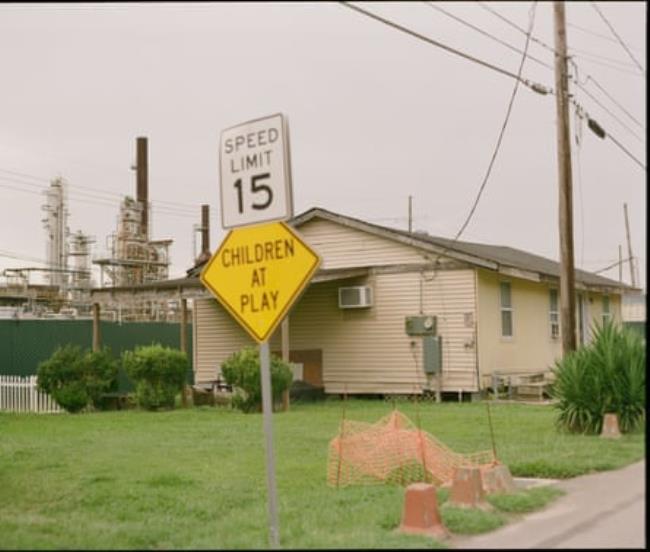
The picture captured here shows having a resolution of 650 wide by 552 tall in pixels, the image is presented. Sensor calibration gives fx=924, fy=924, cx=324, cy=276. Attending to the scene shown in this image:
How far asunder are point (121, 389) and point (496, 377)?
11459 mm

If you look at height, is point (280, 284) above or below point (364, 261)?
below

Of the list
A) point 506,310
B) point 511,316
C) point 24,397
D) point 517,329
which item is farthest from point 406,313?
point 24,397


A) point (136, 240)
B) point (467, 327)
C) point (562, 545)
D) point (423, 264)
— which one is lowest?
point (562, 545)

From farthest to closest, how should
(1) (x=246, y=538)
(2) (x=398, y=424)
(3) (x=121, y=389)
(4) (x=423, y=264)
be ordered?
(3) (x=121, y=389) → (4) (x=423, y=264) → (2) (x=398, y=424) → (1) (x=246, y=538)

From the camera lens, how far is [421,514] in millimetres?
7020

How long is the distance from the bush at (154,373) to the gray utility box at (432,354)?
5.90 meters

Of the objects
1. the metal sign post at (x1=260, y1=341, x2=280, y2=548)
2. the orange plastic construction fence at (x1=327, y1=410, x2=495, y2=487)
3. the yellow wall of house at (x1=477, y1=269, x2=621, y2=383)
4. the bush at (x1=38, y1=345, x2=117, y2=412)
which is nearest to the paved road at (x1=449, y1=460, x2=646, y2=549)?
the orange plastic construction fence at (x1=327, y1=410, x2=495, y2=487)

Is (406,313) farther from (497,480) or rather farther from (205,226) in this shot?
(205,226)

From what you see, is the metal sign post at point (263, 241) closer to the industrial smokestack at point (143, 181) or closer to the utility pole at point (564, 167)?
the utility pole at point (564, 167)

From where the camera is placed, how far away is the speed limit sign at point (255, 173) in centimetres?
679

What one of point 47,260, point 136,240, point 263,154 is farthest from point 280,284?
point 47,260

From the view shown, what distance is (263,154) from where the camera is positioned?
6914mm

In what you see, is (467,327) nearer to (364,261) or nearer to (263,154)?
(364,261)

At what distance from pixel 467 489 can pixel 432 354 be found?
1491 centimetres
